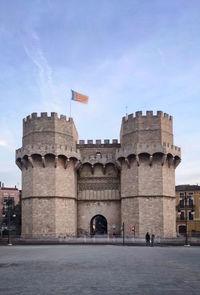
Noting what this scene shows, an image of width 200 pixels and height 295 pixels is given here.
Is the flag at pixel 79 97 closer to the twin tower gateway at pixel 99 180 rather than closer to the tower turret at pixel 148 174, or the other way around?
the twin tower gateway at pixel 99 180

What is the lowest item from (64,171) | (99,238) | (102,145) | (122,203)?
(99,238)

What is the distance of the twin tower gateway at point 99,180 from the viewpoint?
1666 inches

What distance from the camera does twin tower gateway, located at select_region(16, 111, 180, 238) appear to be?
139ft

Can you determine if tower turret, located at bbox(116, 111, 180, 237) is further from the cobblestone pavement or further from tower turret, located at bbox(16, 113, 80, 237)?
the cobblestone pavement

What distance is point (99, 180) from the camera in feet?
153

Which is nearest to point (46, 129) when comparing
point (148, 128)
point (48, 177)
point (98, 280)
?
point (48, 177)

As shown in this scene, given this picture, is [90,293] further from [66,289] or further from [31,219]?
[31,219]

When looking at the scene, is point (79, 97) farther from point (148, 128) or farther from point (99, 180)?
point (99, 180)

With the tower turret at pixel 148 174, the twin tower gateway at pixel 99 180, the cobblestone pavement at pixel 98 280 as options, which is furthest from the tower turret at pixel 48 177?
the cobblestone pavement at pixel 98 280

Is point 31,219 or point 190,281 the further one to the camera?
point 31,219

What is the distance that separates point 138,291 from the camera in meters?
10.2

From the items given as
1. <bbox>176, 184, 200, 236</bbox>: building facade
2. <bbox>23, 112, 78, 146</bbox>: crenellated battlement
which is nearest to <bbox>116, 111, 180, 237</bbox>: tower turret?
<bbox>23, 112, 78, 146</bbox>: crenellated battlement

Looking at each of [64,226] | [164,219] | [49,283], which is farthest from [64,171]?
[49,283]

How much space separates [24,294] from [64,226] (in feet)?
109
